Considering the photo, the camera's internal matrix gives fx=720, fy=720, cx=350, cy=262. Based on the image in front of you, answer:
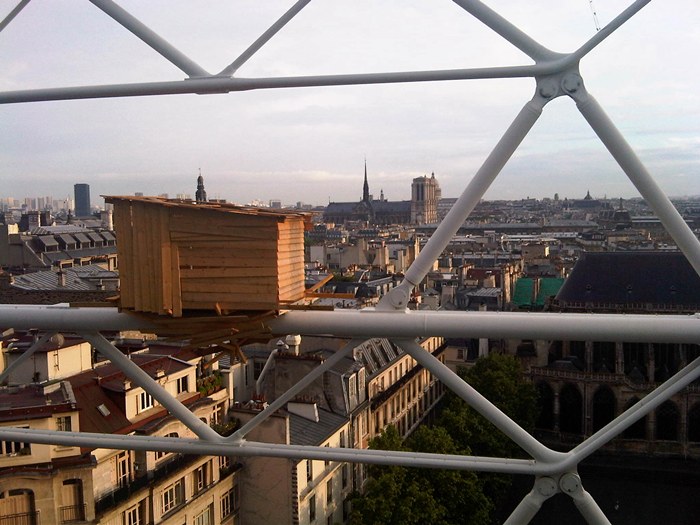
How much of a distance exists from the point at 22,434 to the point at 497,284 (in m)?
44.7

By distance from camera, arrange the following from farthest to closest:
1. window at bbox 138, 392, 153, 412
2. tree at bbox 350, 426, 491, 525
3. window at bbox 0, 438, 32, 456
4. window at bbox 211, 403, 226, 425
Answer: window at bbox 211, 403, 226, 425
tree at bbox 350, 426, 491, 525
window at bbox 138, 392, 153, 412
window at bbox 0, 438, 32, 456

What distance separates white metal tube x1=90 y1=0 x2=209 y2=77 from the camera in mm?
3750

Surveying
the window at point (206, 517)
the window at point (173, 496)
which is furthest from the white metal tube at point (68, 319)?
the window at point (206, 517)

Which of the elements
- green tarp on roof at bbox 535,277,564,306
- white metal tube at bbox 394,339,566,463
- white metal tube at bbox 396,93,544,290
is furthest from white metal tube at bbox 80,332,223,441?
green tarp on roof at bbox 535,277,564,306

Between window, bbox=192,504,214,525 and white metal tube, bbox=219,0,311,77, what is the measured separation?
43.1ft

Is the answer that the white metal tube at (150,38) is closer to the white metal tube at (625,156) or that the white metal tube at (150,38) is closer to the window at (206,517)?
the white metal tube at (625,156)

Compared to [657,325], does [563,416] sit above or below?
below

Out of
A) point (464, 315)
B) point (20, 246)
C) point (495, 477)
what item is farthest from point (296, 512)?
point (20, 246)

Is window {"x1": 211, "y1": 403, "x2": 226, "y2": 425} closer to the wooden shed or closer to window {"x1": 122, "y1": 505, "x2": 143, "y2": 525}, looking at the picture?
window {"x1": 122, "y1": 505, "x2": 143, "y2": 525}

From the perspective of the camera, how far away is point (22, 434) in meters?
4.23

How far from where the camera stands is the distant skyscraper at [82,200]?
12216 cm

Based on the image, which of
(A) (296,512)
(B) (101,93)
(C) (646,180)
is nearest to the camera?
(C) (646,180)

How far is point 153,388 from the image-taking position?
162 inches

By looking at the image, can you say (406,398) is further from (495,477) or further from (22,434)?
(22,434)
